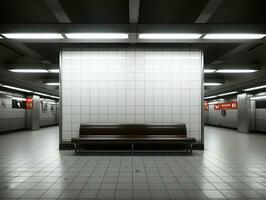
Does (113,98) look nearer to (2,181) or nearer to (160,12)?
(160,12)

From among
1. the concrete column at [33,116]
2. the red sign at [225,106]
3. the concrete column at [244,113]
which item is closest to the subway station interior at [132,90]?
the concrete column at [244,113]

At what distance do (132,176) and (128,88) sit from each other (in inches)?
132

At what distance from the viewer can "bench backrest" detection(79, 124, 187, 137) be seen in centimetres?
663

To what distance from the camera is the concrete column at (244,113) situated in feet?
44.9

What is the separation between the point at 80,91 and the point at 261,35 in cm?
508

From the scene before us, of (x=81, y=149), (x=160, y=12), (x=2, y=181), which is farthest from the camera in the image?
(x=81, y=149)

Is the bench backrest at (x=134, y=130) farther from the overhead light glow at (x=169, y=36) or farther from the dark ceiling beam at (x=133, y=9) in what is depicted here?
the dark ceiling beam at (x=133, y=9)

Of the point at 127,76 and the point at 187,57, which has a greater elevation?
the point at 187,57

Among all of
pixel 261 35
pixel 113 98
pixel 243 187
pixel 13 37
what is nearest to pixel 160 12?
pixel 261 35

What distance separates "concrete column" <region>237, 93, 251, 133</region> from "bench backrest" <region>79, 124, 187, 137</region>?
8.97 meters

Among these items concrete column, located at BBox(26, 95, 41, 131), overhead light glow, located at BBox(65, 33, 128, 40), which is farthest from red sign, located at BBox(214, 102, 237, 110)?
concrete column, located at BBox(26, 95, 41, 131)

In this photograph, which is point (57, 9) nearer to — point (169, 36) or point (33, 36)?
point (33, 36)

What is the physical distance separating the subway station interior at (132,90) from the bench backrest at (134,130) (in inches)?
1.2

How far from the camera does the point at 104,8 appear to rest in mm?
4922
